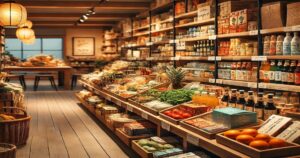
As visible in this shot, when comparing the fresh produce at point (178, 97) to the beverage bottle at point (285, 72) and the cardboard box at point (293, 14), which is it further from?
the cardboard box at point (293, 14)

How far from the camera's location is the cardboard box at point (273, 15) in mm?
5148

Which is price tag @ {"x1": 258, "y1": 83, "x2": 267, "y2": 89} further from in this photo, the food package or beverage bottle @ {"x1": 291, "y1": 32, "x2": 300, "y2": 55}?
the food package

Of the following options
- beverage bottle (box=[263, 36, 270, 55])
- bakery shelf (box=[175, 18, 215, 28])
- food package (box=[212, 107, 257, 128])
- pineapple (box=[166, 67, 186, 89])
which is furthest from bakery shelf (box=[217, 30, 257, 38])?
food package (box=[212, 107, 257, 128])

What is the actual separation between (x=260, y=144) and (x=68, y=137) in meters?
4.10

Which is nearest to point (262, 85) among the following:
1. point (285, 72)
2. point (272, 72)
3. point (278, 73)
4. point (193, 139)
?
point (272, 72)

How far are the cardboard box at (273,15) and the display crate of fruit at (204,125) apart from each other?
2.12m

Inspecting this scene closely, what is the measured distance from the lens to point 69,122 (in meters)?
7.68

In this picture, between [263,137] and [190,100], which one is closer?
[263,137]

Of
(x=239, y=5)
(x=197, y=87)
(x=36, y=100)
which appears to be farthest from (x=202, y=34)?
(x=36, y=100)

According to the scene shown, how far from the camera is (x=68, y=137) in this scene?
6.21 metres

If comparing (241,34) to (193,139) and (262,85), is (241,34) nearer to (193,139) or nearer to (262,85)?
(262,85)

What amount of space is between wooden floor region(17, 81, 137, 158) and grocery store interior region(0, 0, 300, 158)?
0.05 ft

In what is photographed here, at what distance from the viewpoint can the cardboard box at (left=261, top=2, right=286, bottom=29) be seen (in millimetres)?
5148

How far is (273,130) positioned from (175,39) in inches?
249
